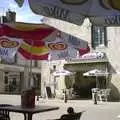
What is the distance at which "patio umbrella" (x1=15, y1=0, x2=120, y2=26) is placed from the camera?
6.54 meters

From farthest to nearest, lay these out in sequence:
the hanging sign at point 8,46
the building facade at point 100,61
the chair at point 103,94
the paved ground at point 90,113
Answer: the building facade at point 100,61 < the chair at point 103,94 < the paved ground at point 90,113 < the hanging sign at point 8,46

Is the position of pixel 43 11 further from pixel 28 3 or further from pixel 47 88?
pixel 47 88

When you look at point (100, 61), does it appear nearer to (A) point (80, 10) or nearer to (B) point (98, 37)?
(B) point (98, 37)

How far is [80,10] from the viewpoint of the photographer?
22.2ft

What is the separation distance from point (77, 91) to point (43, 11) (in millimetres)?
29654

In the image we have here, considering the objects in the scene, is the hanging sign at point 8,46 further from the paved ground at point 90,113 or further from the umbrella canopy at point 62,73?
the umbrella canopy at point 62,73

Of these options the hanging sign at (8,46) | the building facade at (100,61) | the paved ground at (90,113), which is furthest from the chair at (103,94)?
the hanging sign at (8,46)

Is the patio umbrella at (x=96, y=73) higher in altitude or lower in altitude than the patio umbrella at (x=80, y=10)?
higher

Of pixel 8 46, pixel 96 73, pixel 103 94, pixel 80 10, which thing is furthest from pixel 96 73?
pixel 80 10

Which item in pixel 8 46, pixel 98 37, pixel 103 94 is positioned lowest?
pixel 103 94

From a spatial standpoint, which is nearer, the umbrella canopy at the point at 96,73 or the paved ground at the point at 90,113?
the paved ground at the point at 90,113

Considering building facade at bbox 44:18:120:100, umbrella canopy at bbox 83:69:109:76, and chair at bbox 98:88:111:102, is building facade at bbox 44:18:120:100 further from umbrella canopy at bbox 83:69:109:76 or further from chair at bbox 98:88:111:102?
chair at bbox 98:88:111:102

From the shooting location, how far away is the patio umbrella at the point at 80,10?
257 inches

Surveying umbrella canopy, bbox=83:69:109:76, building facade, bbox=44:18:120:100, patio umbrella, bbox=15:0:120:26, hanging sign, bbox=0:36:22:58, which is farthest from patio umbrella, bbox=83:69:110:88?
patio umbrella, bbox=15:0:120:26
